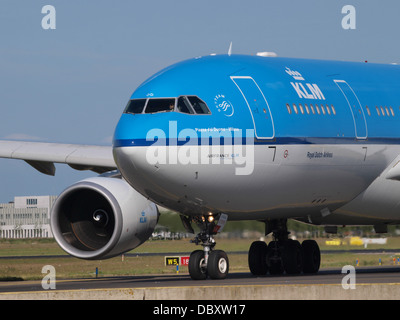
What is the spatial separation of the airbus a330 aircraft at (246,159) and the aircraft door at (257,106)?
0.09ft

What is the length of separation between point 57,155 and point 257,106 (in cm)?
727

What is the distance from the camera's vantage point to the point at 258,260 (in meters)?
27.1

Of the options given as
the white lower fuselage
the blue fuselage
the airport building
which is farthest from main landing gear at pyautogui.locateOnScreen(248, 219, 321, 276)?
the airport building

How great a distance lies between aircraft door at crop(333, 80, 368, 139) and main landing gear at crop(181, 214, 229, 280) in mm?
4004

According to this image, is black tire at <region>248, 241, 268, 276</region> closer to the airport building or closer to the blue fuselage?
the blue fuselage

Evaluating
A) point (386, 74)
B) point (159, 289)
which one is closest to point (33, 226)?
point (386, 74)

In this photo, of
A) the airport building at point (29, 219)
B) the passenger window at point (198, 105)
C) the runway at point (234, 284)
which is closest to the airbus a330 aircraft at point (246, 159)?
the passenger window at point (198, 105)

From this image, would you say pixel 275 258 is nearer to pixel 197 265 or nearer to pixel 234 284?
pixel 197 265

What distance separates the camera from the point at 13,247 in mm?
60656

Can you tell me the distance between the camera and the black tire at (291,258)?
26.8 m

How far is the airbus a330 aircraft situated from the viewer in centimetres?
2142

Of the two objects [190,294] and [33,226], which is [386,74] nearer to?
[190,294]
